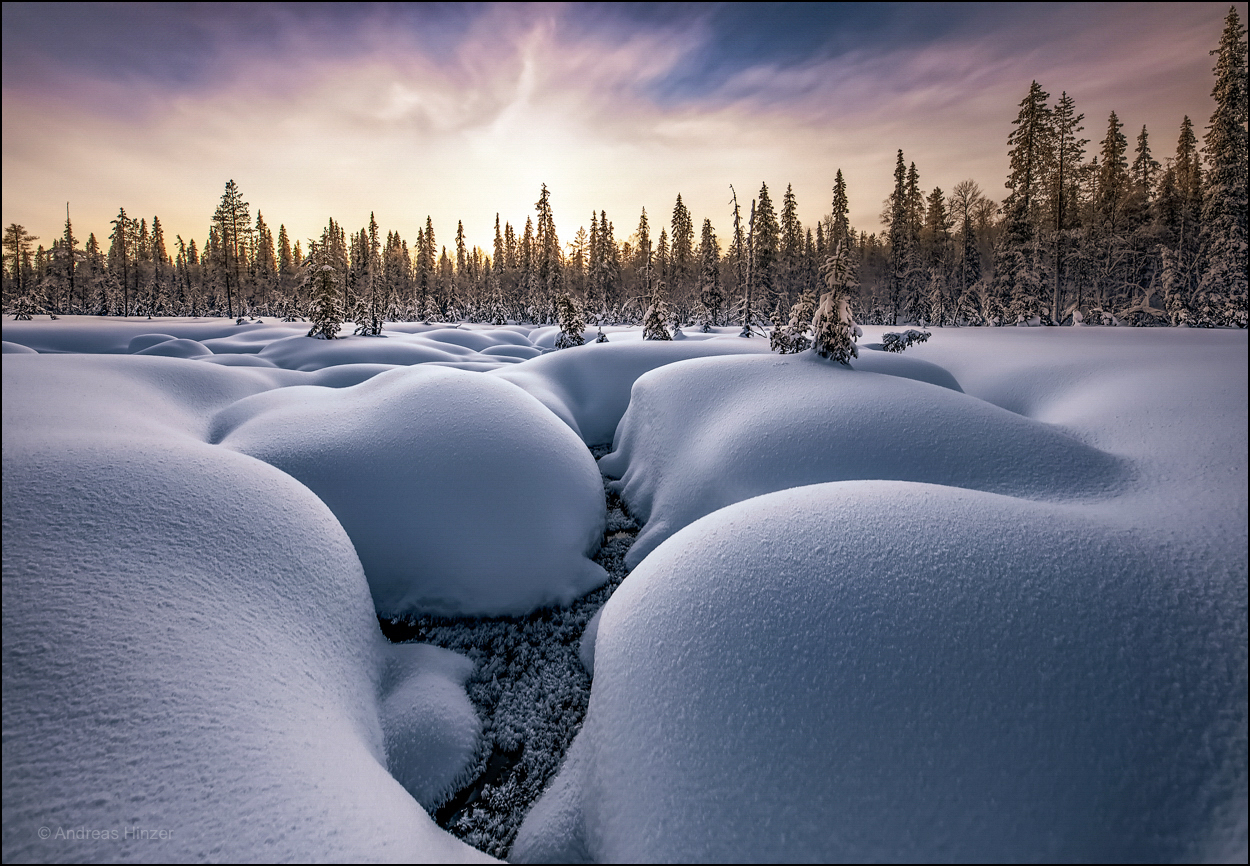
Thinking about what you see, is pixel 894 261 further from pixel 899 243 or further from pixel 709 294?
pixel 709 294

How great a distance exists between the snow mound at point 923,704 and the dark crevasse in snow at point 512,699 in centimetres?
52

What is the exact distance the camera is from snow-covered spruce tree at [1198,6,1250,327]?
1530 cm

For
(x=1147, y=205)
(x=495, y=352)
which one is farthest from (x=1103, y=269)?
(x=495, y=352)

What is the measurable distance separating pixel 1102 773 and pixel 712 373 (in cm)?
720

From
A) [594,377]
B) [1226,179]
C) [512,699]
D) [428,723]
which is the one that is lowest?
[512,699]

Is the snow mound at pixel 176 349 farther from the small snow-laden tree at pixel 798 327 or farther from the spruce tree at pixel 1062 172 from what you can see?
the spruce tree at pixel 1062 172

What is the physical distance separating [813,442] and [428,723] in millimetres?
4866

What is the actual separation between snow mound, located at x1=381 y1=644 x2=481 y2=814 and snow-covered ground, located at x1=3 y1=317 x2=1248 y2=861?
2 cm

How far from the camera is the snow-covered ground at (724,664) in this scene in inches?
75.0

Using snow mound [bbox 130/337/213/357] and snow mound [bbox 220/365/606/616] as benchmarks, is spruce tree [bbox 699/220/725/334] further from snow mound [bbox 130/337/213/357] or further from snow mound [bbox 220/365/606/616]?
snow mound [bbox 220/365/606/616]

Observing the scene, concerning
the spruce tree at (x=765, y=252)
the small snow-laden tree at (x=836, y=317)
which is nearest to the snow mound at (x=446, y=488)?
the small snow-laden tree at (x=836, y=317)

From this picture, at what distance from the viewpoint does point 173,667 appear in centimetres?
243

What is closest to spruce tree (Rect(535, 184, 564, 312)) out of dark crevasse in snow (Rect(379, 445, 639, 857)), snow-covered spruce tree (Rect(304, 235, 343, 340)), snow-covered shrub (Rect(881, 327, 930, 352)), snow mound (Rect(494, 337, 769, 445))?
snow-covered spruce tree (Rect(304, 235, 343, 340))

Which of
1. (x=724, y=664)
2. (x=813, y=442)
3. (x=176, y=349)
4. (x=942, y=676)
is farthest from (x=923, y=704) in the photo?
(x=176, y=349)
